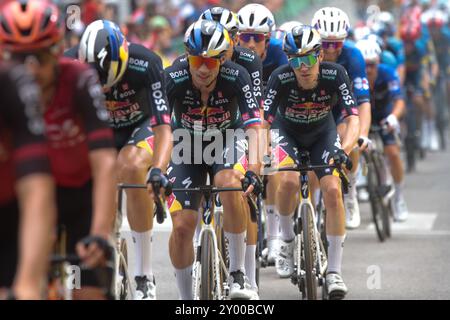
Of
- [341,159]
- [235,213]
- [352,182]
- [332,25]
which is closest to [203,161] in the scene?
[235,213]

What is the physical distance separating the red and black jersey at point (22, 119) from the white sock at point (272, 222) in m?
5.88

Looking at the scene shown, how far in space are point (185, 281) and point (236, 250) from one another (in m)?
0.51

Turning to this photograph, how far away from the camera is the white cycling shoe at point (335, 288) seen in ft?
30.7

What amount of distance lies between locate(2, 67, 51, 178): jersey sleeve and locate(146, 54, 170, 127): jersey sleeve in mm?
2687

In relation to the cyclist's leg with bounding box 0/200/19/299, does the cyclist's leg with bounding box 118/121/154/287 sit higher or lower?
higher

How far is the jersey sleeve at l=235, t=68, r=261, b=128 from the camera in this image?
29.1 feet

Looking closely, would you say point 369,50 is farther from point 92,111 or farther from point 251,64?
point 92,111

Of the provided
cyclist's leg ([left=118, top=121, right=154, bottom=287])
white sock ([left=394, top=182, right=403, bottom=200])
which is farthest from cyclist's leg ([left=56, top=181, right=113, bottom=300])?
white sock ([left=394, top=182, right=403, bottom=200])

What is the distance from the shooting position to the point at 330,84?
991 centimetres

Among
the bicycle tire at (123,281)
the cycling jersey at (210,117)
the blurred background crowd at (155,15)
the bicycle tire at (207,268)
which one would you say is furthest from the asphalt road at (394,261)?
the blurred background crowd at (155,15)

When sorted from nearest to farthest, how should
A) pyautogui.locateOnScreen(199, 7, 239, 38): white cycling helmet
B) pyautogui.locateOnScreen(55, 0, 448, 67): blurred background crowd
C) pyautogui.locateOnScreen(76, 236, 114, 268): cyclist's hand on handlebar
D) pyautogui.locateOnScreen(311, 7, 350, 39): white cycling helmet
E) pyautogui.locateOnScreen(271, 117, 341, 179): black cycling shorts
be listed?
pyautogui.locateOnScreen(76, 236, 114, 268): cyclist's hand on handlebar → pyautogui.locateOnScreen(271, 117, 341, 179): black cycling shorts → pyautogui.locateOnScreen(199, 7, 239, 38): white cycling helmet → pyautogui.locateOnScreen(311, 7, 350, 39): white cycling helmet → pyautogui.locateOnScreen(55, 0, 448, 67): blurred background crowd

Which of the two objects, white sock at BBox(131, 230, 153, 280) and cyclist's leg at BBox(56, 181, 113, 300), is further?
white sock at BBox(131, 230, 153, 280)

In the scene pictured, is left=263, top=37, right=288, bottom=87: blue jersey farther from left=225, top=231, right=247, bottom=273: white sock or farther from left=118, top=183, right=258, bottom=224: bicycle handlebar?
left=118, top=183, right=258, bottom=224: bicycle handlebar
